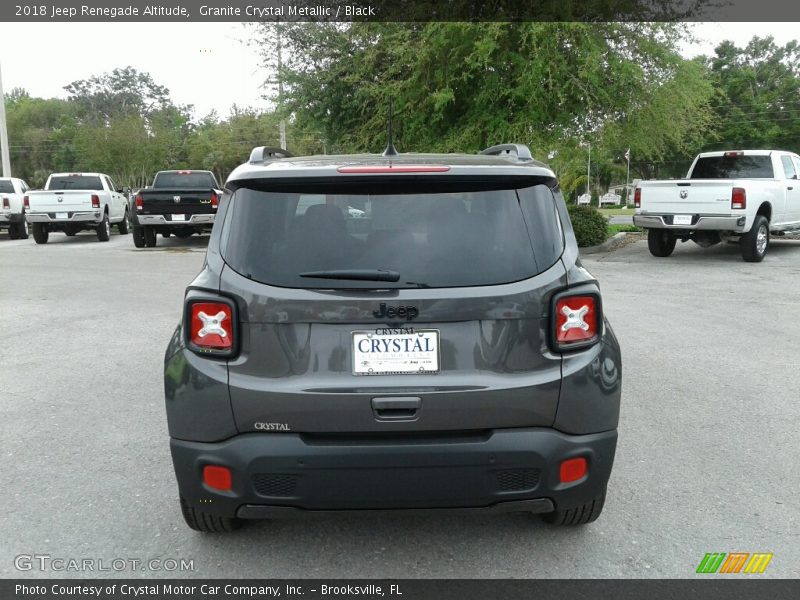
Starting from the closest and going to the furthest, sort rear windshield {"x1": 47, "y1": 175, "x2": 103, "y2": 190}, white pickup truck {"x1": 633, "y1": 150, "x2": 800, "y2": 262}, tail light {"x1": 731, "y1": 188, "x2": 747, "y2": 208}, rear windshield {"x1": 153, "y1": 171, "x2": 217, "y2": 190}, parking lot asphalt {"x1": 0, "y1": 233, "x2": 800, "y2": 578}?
parking lot asphalt {"x1": 0, "y1": 233, "x2": 800, "y2": 578} < tail light {"x1": 731, "y1": 188, "x2": 747, "y2": 208} < white pickup truck {"x1": 633, "y1": 150, "x2": 800, "y2": 262} < rear windshield {"x1": 153, "y1": 171, "x2": 217, "y2": 190} < rear windshield {"x1": 47, "y1": 175, "x2": 103, "y2": 190}

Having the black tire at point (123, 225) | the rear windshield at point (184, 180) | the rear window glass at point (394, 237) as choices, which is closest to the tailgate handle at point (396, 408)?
the rear window glass at point (394, 237)

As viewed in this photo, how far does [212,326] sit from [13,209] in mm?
23185

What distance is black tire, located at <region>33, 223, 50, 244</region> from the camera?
21.0m

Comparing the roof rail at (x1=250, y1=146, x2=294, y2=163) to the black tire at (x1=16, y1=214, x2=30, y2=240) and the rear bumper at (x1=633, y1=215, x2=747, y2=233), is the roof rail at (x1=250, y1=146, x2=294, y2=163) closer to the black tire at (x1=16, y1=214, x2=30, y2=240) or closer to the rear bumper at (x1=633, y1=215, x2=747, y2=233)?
the rear bumper at (x1=633, y1=215, x2=747, y2=233)

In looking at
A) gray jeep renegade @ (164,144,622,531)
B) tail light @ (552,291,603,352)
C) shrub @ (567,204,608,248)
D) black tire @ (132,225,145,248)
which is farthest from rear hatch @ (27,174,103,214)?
tail light @ (552,291,603,352)

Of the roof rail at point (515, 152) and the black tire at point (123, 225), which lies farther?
the black tire at point (123, 225)

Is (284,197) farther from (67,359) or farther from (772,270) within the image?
(772,270)

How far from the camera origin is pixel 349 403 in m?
2.88

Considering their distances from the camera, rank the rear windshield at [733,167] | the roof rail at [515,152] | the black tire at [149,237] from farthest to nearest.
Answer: the black tire at [149,237], the rear windshield at [733,167], the roof rail at [515,152]

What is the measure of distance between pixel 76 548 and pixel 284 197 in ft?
6.06

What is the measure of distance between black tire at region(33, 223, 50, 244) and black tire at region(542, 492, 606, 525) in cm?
2065

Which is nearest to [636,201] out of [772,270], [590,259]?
[590,259]

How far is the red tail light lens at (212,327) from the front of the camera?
2.98 meters

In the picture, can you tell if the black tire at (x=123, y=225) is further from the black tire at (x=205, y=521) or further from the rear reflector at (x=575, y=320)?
the rear reflector at (x=575, y=320)
